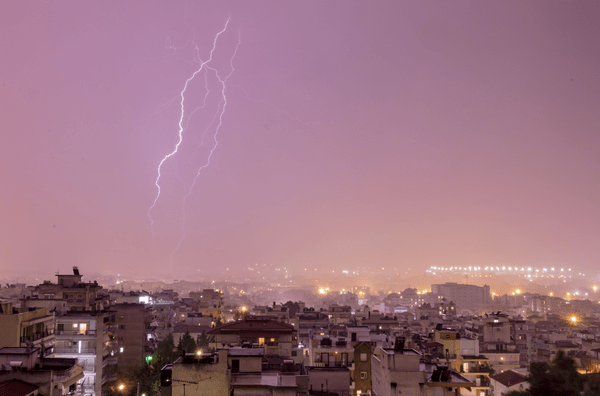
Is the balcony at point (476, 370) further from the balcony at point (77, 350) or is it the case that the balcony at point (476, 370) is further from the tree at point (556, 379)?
the balcony at point (77, 350)

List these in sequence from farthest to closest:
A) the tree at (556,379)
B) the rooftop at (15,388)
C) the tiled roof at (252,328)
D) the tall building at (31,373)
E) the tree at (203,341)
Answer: the tree at (203,341)
the tiled roof at (252,328)
the tall building at (31,373)
the rooftop at (15,388)
the tree at (556,379)

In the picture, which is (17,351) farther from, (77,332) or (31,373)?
(77,332)

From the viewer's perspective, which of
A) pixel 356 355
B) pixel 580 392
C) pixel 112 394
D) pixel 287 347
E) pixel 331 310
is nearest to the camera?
pixel 580 392

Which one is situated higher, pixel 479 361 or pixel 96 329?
pixel 96 329

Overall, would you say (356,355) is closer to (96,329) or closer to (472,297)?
(96,329)

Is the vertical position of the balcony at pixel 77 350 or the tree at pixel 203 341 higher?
the balcony at pixel 77 350

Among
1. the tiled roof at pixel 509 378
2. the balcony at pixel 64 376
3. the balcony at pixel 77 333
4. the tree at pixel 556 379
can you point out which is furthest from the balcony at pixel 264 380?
the tiled roof at pixel 509 378

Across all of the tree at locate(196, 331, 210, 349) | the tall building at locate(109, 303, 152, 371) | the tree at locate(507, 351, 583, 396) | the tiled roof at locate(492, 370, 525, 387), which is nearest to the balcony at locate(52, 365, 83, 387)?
the tree at locate(507, 351, 583, 396)

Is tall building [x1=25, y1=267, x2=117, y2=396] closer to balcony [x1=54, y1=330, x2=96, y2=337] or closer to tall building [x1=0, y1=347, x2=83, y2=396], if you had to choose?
balcony [x1=54, y1=330, x2=96, y2=337]

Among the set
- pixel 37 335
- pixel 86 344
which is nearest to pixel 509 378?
pixel 86 344

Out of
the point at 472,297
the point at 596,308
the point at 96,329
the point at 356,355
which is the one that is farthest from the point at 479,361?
the point at 472,297

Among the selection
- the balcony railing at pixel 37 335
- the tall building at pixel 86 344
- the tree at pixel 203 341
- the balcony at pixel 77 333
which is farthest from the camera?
the tree at pixel 203 341
